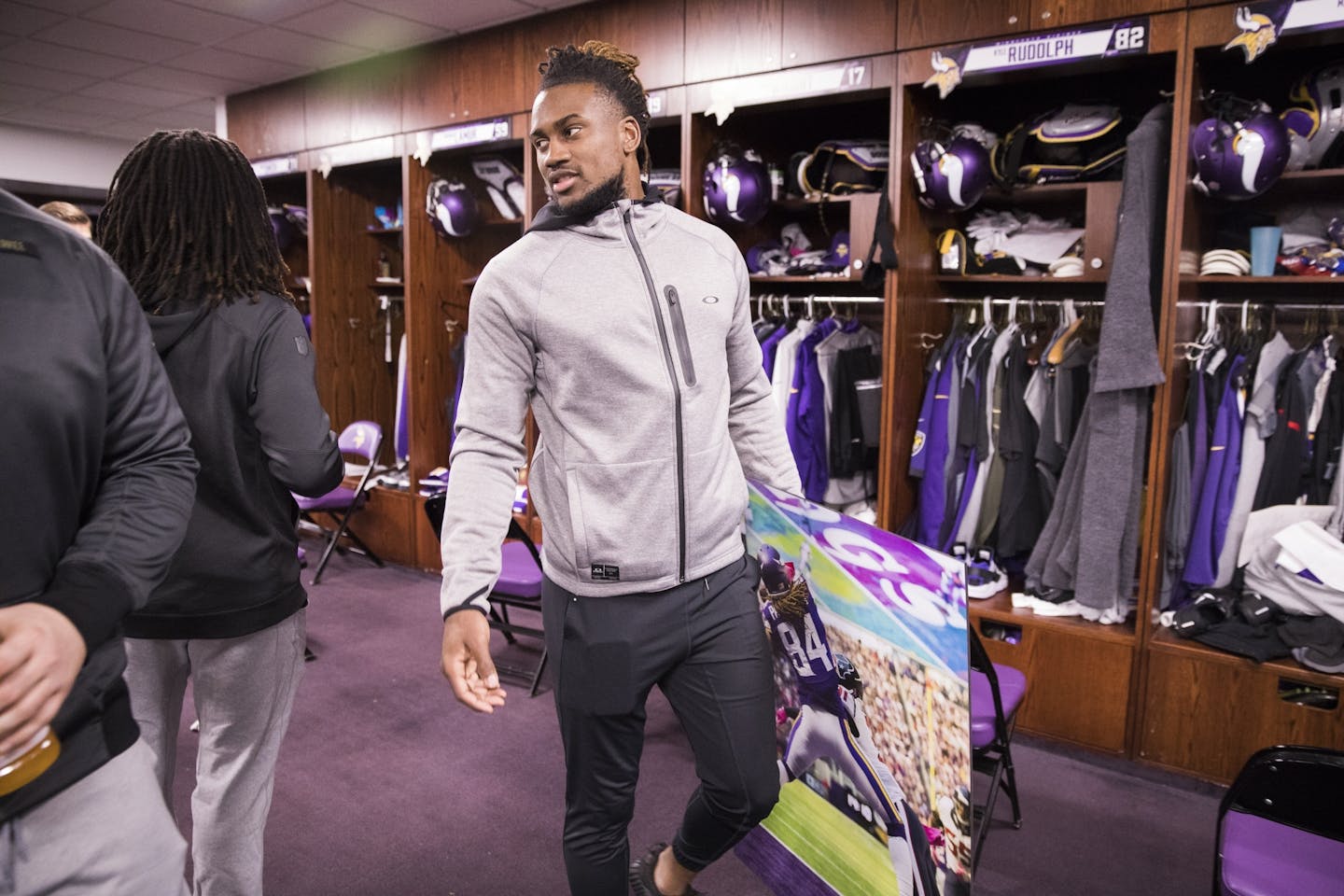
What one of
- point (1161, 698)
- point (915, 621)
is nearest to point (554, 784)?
point (915, 621)

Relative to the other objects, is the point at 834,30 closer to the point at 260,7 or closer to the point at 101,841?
the point at 260,7

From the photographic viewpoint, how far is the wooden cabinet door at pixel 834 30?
11.0 feet

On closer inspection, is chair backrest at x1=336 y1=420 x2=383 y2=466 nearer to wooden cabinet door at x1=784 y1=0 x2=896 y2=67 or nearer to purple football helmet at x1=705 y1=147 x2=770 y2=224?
purple football helmet at x1=705 y1=147 x2=770 y2=224

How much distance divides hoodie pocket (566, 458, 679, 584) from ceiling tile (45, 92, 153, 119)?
6.77 m

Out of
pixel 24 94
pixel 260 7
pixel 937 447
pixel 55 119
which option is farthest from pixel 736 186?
pixel 55 119

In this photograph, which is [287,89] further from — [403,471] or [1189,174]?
[1189,174]

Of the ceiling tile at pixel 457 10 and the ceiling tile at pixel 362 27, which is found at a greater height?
the ceiling tile at pixel 362 27

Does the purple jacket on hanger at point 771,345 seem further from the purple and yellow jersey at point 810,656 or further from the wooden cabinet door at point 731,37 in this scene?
the purple and yellow jersey at point 810,656

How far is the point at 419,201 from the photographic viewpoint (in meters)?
5.07

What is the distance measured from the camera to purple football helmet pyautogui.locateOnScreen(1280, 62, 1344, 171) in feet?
9.40

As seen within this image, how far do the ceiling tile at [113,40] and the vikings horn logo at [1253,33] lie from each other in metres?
4.89

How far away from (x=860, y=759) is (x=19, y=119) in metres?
8.81

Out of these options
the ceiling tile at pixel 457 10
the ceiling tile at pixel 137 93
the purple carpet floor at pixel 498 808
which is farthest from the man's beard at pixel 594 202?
the ceiling tile at pixel 137 93

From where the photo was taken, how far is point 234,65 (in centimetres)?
550
